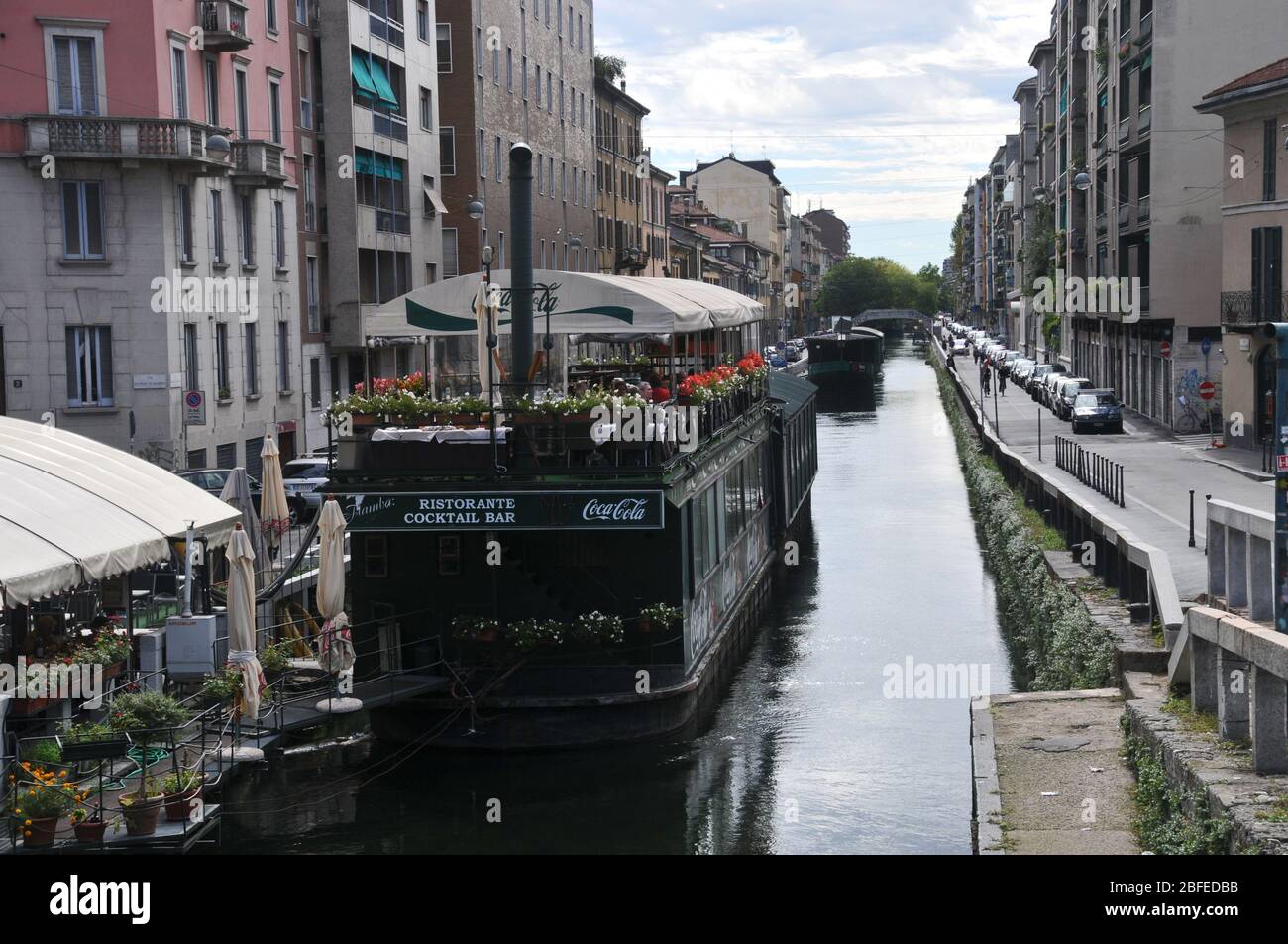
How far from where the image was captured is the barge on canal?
1784cm

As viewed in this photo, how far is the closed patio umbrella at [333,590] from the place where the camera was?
1648cm

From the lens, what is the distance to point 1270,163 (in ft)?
132

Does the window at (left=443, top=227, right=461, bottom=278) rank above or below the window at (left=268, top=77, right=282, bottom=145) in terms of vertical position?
below

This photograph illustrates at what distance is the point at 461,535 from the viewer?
18.6 m

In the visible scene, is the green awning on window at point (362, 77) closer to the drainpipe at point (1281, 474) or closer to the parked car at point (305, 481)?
the parked car at point (305, 481)

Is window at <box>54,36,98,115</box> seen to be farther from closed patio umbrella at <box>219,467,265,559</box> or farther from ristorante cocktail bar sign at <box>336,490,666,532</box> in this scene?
ristorante cocktail bar sign at <box>336,490,666,532</box>

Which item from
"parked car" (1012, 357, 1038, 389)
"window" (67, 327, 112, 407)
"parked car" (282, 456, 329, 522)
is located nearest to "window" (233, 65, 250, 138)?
"window" (67, 327, 112, 407)

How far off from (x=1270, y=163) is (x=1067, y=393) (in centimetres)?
1876

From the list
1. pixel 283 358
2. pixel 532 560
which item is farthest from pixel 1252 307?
pixel 532 560

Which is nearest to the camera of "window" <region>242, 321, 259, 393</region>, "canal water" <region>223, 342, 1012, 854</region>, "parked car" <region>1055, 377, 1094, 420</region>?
"canal water" <region>223, 342, 1012, 854</region>

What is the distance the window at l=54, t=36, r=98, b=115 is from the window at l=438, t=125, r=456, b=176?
23.6 metres
